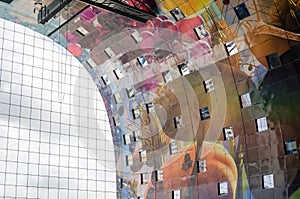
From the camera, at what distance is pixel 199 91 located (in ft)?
81.3

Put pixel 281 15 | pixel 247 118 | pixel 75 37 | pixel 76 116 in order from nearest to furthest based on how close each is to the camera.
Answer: pixel 281 15
pixel 247 118
pixel 75 37
pixel 76 116

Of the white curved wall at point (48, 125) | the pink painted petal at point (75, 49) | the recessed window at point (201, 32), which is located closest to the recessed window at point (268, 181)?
the recessed window at point (201, 32)

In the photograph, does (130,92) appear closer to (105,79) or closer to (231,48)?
(105,79)

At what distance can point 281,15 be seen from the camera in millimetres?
20094

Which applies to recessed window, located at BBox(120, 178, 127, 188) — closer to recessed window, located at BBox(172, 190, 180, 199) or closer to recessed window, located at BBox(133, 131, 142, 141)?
Result: recessed window, located at BBox(133, 131, 142, 141)

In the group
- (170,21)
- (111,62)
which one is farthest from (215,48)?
(111,62)

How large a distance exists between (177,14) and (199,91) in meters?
4.06

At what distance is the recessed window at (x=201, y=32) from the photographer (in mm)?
23036

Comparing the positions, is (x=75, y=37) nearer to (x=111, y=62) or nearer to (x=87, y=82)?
(x=111, y=62)

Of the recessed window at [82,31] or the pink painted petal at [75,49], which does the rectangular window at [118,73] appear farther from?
the recessed window at [82,31]

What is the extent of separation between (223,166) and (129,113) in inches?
310

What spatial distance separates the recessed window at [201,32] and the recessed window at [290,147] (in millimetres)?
6202

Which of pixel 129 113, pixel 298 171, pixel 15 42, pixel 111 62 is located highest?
pixel 15 42

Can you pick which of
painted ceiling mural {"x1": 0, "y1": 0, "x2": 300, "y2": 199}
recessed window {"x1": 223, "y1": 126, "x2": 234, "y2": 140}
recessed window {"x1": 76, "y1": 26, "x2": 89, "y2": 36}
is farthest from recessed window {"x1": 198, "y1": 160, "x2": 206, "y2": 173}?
recessed window {"x1": 76, "y1": 26, "x2": 89, "y2": 36}
